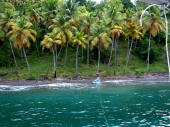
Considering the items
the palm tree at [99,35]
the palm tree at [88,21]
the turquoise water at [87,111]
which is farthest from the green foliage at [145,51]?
the turquoise water at [87,111]

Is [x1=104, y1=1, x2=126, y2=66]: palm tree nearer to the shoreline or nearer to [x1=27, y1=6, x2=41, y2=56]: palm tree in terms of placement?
the shoreline

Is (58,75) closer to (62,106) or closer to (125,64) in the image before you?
(125,64)

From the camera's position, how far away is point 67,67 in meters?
49.9

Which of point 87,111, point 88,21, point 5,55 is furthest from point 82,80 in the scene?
point 87,111

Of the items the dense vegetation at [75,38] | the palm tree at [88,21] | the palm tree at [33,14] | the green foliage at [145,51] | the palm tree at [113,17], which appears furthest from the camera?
the green foliage at [145,51]

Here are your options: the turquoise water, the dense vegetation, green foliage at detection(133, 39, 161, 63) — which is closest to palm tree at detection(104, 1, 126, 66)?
the dense vegetation

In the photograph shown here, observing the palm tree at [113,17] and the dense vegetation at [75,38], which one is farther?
the palm tree at [113,17]

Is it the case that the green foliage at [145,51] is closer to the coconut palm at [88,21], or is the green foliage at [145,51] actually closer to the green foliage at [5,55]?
the coconut palm at [88,21]

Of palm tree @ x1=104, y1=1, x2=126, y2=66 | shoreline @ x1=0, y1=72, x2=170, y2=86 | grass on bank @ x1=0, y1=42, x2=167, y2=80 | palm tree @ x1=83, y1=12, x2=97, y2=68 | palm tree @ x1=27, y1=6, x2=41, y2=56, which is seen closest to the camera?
shoreline @ x1=0, y1=72, x2=170, y2=86

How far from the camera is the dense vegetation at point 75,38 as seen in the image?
44.7m

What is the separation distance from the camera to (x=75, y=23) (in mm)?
48469

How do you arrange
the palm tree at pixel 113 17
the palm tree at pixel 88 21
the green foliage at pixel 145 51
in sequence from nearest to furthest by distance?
the palm tree at pixel 113 17
the palm tree at pixel 88 21
the green foliage at pixel 145 51

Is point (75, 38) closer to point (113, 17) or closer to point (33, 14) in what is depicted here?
point (113, 17)

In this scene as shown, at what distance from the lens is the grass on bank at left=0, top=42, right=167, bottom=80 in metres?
46.0
